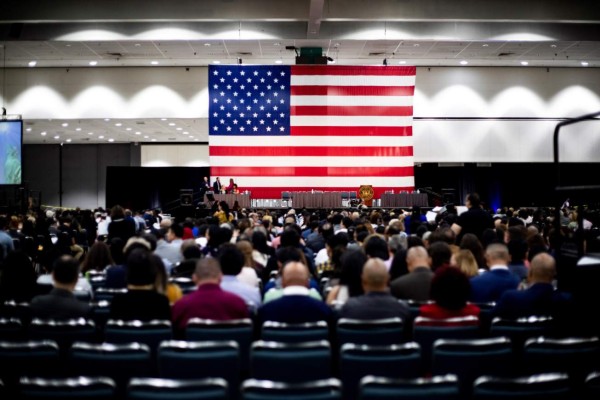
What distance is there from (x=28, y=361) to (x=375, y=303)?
2.19 metres

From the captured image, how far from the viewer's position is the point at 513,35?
18906mm

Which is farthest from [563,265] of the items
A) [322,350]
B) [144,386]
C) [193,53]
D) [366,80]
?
[193,53]

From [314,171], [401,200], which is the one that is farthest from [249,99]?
[401,200]

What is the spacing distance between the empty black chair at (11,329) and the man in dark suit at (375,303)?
2191 millimetres

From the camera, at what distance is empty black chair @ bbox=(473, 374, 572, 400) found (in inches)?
110

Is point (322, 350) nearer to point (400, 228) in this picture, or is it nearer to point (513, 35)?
point (400, 228)

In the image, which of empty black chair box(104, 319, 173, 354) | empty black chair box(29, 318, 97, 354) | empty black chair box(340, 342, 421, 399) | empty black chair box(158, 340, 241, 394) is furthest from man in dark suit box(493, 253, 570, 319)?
empty black chair box(29, 318, 97, 354)

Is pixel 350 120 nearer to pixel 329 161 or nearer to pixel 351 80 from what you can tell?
pixel 351 80

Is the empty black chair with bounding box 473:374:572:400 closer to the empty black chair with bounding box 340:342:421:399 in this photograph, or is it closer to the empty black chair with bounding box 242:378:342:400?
the empty black chair with bounding box 340:342:421:399

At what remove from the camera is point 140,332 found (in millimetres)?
3941

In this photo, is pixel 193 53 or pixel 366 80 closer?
pixel 366 80

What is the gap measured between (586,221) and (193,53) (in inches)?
562

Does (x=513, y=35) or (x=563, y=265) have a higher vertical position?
(x=513, y=35)

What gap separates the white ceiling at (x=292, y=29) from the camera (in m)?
17.4
